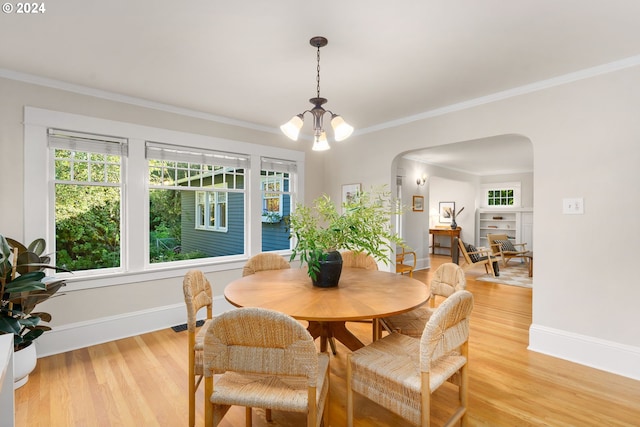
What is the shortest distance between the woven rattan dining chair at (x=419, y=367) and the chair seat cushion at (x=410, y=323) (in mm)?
347

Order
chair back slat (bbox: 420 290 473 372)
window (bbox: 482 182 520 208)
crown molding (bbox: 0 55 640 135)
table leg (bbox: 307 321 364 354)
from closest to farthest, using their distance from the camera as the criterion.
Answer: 1. chair back slat (bbox: 420 290 473 372)
2. table leg (bbox: 307 321 364 354)
3. crown molding (bbox: 0 55 640 135)
4. window (bbox: 482 182 520 208)

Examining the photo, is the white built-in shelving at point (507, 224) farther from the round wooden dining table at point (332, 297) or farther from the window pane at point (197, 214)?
the round wooden dining table at point (332, 297)

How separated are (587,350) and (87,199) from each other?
4706 mm

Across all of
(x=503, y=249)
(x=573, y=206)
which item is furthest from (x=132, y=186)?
(x=503, y=249)

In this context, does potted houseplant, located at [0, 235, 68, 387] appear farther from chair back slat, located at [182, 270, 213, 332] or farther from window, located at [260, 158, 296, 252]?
window, located at [260, 158, 296, 252]

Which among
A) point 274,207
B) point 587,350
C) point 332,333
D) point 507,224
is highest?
point 274,207

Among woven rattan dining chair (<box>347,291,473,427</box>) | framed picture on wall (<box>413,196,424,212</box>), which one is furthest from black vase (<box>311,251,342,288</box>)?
framed picture on wall (<box>413,196,424,212</box>)

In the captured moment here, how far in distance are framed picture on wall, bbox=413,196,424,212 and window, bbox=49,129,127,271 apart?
5371 mm

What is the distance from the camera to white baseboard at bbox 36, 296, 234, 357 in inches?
112

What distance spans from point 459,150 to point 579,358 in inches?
155

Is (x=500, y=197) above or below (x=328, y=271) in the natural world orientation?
above

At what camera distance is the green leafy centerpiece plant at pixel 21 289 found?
2.17m

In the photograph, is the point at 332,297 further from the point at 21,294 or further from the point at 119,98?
the point at 119,98

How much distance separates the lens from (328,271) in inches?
84.0
